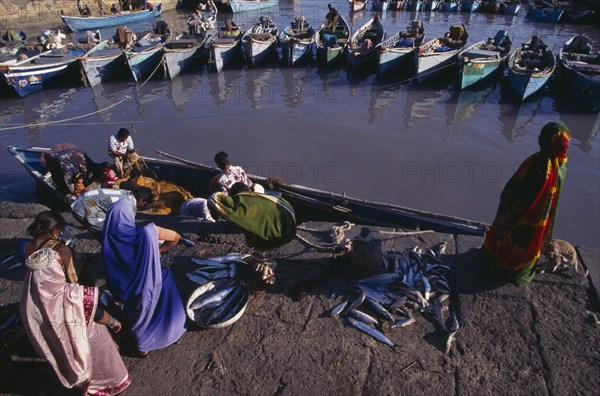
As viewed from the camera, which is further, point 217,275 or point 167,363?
point 217,275

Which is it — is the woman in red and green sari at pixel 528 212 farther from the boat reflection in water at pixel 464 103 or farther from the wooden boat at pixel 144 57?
the wooden boat at pixel 144 57

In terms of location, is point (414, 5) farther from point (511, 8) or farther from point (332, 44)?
point (332, 44)

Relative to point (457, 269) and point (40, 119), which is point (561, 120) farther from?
point (40, 119)

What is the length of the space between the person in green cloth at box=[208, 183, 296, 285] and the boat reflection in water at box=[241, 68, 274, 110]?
12.6 metres

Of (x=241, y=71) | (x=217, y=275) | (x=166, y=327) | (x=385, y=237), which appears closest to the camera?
(x=166, y=327)

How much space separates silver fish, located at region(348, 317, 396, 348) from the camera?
434 centimetres

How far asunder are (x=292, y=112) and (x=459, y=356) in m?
13.0

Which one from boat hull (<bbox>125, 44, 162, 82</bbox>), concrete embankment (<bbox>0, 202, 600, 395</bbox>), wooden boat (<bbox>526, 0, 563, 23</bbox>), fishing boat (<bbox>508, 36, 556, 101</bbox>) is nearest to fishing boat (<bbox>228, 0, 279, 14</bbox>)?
boat hull (<bbox>125, 44, 162, 82</bbox>)

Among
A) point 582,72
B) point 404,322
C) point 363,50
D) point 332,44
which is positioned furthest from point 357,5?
point 404,322

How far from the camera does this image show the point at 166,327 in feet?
13.3

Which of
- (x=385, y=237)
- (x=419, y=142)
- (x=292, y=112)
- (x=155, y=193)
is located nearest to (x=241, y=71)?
(x=292, y=112)

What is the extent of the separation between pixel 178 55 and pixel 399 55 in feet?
33.4

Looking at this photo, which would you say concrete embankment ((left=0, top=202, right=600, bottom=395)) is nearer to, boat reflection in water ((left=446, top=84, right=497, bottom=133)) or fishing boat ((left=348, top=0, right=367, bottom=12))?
boat reflection in water ((left=446, top=84, right=497, bottom=133))

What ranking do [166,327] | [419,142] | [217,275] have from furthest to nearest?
[419,142]
[217,275]
[166,327]
